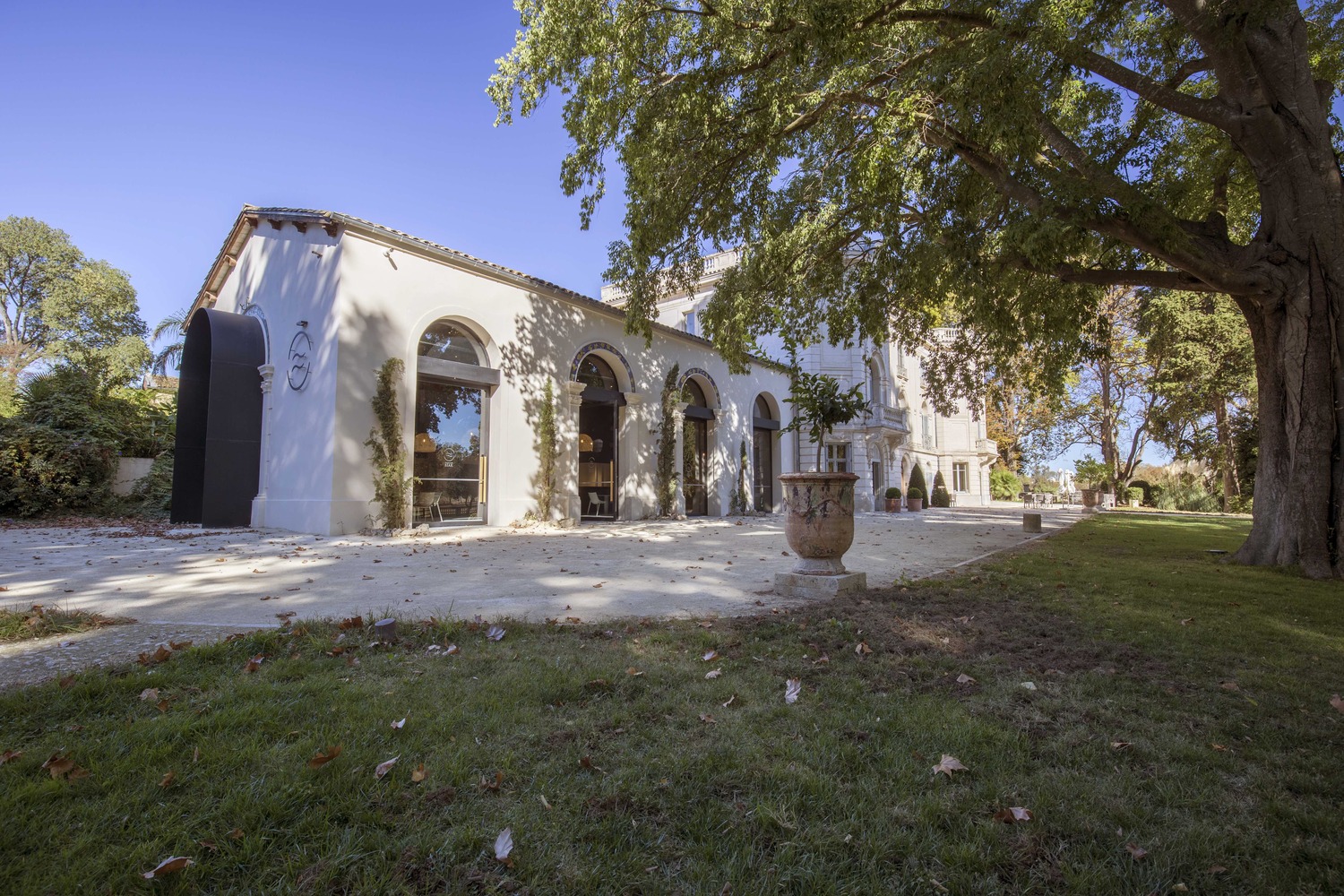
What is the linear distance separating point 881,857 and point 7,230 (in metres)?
40.5

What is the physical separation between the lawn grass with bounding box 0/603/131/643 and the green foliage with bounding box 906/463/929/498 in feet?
89.2

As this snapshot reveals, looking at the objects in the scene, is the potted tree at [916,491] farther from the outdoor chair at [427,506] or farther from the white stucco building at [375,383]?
the outdoor chair at [427,506]

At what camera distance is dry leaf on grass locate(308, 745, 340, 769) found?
79.4 inches

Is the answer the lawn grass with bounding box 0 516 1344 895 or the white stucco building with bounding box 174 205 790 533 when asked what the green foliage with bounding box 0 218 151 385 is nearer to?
the white stucco building with bounding box 174 205 790 533

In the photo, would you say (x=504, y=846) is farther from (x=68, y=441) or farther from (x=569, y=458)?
(x=68, y=441)

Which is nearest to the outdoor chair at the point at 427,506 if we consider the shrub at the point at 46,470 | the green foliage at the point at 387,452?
the green foliage at the point at 387,452

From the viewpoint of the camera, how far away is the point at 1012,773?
2.10 meters

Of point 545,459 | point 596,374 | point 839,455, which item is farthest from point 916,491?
point 545,459

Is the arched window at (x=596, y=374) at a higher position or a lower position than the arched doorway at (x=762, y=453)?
higher

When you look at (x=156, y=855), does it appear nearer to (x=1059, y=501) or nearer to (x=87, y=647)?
(x=87, y=647)

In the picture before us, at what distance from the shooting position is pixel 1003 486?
38562 mm

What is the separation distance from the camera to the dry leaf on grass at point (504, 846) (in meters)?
1.61

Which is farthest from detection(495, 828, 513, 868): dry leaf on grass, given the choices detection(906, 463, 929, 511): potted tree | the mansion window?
detection(906, 463, 929, 511): potted tree

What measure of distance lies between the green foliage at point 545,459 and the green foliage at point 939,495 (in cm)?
2290
